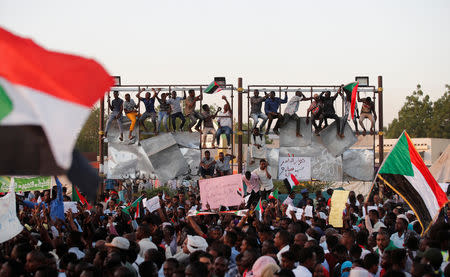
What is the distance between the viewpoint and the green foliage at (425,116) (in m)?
64.6

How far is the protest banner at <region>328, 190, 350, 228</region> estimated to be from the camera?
1159cm

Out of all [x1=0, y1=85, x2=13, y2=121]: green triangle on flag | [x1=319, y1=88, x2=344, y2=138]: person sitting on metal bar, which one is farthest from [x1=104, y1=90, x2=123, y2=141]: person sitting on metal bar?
[x1=0, y1=85, x2=13, y2=121]: green triangle on flag

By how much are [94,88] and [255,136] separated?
17.4 meters

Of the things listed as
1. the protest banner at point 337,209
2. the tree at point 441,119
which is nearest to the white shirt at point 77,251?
the protest banner at point 337,209

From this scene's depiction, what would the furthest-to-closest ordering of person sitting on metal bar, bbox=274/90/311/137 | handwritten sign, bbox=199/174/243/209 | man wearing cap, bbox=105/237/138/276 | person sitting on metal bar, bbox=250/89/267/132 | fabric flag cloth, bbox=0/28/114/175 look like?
1. person sitting on metal bar, bbox=274/90/311/137
2. person sitting on metal bar, bbox=250/89/267/132
3. handwritten sign, bbox=199/174/243/209
4. man wearing cap, bbox=105/237/138/276
5. fabric flag cloth, bbox=0/28/114/175

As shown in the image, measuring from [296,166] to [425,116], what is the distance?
4698 centimetres

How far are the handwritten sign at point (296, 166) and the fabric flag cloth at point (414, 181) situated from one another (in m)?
13.4

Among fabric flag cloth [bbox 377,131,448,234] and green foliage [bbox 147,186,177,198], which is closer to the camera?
fabric flag cloth [bbox 377,131,448,234]

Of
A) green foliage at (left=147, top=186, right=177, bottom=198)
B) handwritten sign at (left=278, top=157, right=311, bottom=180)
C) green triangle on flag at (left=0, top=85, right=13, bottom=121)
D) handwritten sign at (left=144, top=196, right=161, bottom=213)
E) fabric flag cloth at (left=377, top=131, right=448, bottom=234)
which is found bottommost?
green foliage at (left=147, top=186, right=177, bottom=198)

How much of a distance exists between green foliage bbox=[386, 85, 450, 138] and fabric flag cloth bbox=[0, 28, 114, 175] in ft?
206

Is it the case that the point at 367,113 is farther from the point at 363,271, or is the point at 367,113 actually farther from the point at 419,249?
the point at 363,271

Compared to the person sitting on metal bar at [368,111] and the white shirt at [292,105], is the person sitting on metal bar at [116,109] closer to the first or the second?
the white shirt at [292,105]

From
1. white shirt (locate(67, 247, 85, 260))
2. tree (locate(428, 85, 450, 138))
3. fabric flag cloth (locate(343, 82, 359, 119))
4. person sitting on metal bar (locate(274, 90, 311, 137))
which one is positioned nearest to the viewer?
white shirt (locate(67, 247, 85, 260))

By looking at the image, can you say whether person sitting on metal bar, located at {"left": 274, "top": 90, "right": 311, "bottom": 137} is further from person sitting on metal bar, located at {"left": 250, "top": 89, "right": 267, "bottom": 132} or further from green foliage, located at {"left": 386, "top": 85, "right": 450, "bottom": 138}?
green foliage, located at {"left": 386, "top": 85, "right": 450, "bottom": 138}
